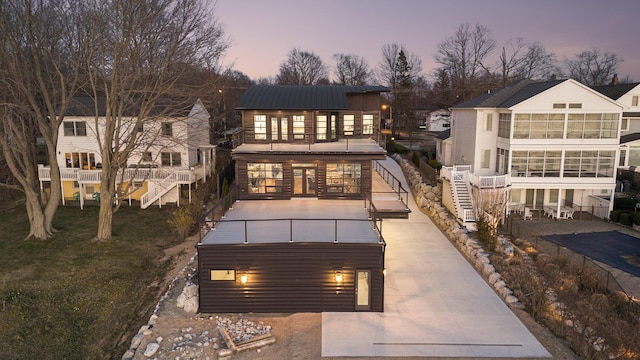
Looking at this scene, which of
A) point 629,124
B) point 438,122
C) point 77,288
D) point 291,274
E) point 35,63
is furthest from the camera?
point 438,122

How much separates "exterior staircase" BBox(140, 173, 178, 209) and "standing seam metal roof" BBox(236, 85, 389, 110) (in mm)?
8788

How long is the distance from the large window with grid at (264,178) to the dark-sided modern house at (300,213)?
5 cm

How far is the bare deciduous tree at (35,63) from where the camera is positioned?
19875mm

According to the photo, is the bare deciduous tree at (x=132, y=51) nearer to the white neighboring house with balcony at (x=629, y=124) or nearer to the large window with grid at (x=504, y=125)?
the large window with grid at (x=504, y=125)

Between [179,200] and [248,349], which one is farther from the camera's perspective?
[179,200]

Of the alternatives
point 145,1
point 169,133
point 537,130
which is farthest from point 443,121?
point 145,1

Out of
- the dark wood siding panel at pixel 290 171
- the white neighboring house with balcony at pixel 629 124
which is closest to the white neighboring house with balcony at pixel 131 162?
the dark wood siding panel at pixel 290 171

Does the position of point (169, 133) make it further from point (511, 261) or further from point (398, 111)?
point (398, 111)

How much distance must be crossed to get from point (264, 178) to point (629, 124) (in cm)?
3043

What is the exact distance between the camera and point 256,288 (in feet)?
48.5

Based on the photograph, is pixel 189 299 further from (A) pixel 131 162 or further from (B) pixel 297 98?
(A) pixel 131 162

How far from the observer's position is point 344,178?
22.0 m

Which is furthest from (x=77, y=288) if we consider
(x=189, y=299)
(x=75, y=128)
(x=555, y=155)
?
(x=555, y=155)

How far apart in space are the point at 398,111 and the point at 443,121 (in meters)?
14.0
